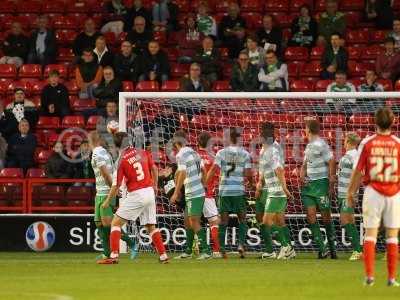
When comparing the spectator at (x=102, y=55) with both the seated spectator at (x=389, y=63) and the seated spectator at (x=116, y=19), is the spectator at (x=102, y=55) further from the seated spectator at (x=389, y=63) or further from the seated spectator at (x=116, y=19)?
the seated spectator at (x=389, y=63)

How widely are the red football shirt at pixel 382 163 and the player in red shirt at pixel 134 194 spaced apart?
459cm

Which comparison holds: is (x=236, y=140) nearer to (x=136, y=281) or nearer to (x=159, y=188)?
(x=159, y=188)

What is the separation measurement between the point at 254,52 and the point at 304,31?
165 cm

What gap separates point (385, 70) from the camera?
21.8m

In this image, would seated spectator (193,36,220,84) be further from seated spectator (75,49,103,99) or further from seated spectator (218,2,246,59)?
seated spectator (75,49,103,99)

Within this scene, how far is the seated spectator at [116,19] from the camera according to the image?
80.1 ft

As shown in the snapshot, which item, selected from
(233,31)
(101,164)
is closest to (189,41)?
(233,31)

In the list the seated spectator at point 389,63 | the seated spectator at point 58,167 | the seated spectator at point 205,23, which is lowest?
the seated spectator at point 58,167

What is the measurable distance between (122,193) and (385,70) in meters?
6.23

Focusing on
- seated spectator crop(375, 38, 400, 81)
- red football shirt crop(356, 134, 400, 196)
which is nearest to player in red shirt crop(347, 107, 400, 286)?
red football shirt crop(356, 134, 400, 196)

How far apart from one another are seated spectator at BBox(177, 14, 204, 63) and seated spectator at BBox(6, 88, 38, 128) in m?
3.09

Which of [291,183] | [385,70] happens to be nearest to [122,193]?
[291,183]

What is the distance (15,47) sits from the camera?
2391 cm

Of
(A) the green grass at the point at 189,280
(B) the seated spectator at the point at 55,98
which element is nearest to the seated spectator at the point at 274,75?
(B) the seated spectator at the point at 55,98
